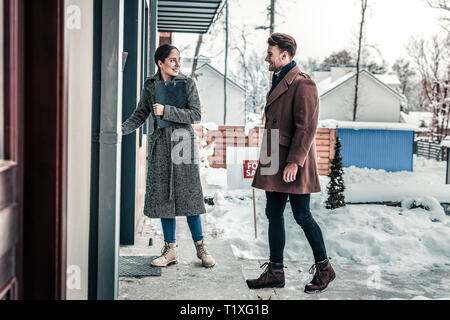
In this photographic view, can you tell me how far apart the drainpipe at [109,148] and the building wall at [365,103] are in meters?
33.4

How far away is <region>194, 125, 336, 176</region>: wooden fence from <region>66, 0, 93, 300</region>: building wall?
49.9 feet

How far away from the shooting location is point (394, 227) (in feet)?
23.1

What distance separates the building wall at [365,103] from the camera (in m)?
35.5

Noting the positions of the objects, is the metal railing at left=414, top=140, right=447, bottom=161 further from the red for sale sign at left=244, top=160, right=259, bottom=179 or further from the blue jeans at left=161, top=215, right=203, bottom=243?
the blue jeans at left=161, top=215, right=203, bottom=243

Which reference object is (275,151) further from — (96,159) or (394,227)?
(394,227)

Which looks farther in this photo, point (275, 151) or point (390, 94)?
point (390, 94)

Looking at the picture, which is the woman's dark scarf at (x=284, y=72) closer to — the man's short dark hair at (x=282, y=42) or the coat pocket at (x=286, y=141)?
the man's short dark hair at (x=282, y=42)

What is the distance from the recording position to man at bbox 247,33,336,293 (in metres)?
3.77

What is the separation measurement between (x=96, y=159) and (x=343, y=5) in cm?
2562

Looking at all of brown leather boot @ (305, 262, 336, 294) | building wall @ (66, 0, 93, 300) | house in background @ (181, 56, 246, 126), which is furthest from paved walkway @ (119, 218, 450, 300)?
house in background @ (181, 56, 246, 126)

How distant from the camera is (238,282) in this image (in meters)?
3.91

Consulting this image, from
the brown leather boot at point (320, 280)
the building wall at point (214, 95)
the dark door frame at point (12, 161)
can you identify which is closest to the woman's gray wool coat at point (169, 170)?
the brown leather boot at point (320, 280)

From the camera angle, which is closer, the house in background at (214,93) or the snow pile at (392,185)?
the snow pile at (392,185)
